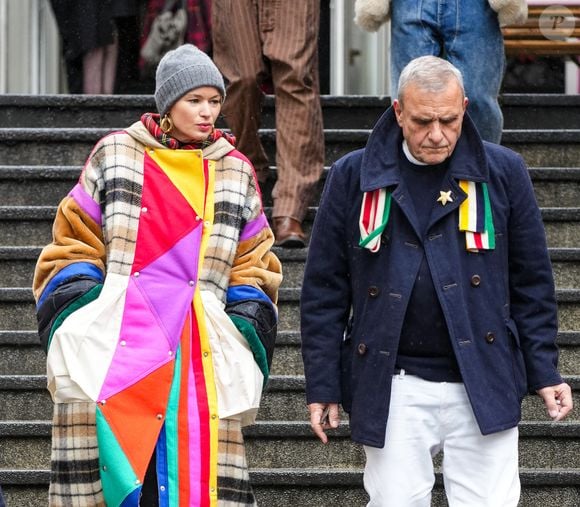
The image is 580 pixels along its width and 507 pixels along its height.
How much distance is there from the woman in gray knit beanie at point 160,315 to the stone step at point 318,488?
154 centimetres

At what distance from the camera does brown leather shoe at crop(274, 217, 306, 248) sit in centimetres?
716

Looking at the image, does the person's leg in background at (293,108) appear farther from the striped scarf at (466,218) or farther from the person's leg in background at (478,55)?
the striped scarf at (466,218)

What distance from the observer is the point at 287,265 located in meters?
7.12

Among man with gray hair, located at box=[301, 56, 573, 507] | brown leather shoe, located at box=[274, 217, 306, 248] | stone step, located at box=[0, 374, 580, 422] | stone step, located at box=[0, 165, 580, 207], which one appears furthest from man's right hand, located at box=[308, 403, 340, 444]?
stone step, located at box=[0, 165, 580, 207]

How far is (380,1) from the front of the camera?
269 inches

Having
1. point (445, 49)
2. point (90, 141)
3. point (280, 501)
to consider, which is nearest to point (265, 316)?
point (280, 501)

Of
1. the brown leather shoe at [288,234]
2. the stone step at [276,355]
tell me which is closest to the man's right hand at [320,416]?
the stone step at [276,355]

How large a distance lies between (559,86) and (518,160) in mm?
6894

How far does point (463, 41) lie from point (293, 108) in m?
0.99

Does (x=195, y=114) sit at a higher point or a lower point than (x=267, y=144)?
lower

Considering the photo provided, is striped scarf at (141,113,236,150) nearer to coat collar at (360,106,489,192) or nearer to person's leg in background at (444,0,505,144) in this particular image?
coat collar at (360,106,489,192)

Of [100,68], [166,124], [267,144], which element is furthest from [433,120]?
[100,68]

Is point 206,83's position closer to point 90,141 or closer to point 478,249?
point 478,249

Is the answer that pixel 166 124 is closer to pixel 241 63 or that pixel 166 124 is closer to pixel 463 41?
pixel 463 41
